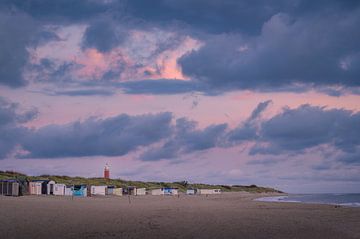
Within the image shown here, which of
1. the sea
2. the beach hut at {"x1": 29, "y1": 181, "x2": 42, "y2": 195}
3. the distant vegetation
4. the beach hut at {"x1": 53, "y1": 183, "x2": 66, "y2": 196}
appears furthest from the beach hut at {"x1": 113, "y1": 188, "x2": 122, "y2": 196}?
the sea

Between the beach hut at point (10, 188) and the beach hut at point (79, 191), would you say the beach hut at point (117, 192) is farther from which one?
the beach hut at point (10, 188)

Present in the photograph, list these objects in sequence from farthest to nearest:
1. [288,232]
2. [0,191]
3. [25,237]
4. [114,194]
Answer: [114,194], [0,191], [288,232], [25,237]

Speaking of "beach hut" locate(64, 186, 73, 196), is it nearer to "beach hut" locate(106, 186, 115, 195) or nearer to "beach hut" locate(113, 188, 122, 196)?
"beach hut" locate(106, 186, 115, 195)

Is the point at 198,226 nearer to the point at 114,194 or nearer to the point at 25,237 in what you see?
the point at 25,237

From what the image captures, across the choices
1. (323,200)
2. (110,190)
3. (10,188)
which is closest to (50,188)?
(10,188)

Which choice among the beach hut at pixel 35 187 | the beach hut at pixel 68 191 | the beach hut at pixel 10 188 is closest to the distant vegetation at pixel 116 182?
the beach hut at pixel 68 191

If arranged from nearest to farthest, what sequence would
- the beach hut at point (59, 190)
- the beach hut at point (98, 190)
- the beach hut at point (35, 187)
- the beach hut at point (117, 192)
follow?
the beach hut at point (35, 187), the beach hut at point (59, 190), the beach hut at point (98, 190), the beach hut at point (117, 192)

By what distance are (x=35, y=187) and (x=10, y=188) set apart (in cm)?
593

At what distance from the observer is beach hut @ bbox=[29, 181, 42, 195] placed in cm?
5221

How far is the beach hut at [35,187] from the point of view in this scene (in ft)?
171

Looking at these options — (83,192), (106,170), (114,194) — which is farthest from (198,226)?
(106,170)

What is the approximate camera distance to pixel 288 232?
21.3 metres

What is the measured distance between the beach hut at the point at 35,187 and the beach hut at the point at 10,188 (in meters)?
4.50

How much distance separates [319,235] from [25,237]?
12.5 m
